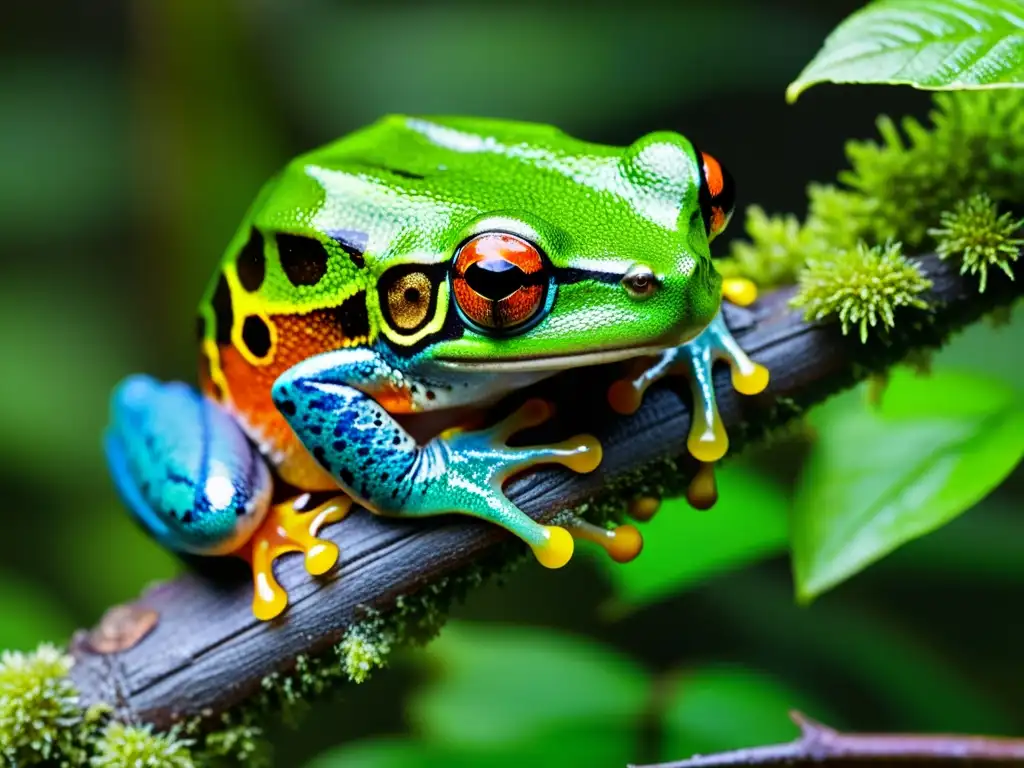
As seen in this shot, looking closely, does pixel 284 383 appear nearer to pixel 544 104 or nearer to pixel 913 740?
pixel 913 740

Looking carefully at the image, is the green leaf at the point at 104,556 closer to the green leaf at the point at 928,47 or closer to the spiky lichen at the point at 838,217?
the spiky lichen at the point at 838,217

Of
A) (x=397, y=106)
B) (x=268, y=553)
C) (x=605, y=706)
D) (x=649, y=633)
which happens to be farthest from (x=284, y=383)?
(x=397, y=106)

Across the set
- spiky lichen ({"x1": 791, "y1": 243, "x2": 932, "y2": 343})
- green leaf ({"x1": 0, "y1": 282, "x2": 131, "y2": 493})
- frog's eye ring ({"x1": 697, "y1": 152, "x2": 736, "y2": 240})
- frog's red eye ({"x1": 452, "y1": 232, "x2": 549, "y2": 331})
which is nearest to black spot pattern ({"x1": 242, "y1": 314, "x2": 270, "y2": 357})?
frog's red eye ({"x1": 452, "y1": 232, "x2": 549, "y2": 331})

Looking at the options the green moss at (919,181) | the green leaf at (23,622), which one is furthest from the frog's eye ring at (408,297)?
the green leaf at (23,622)

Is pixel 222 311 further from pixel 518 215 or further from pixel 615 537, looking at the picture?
pixel 615 537

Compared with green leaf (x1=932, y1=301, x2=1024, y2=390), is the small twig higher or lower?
lower

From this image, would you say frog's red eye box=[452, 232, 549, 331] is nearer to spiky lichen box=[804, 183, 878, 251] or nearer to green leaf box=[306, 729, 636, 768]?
spiky lichen box=[804, 183, 878, 251]
